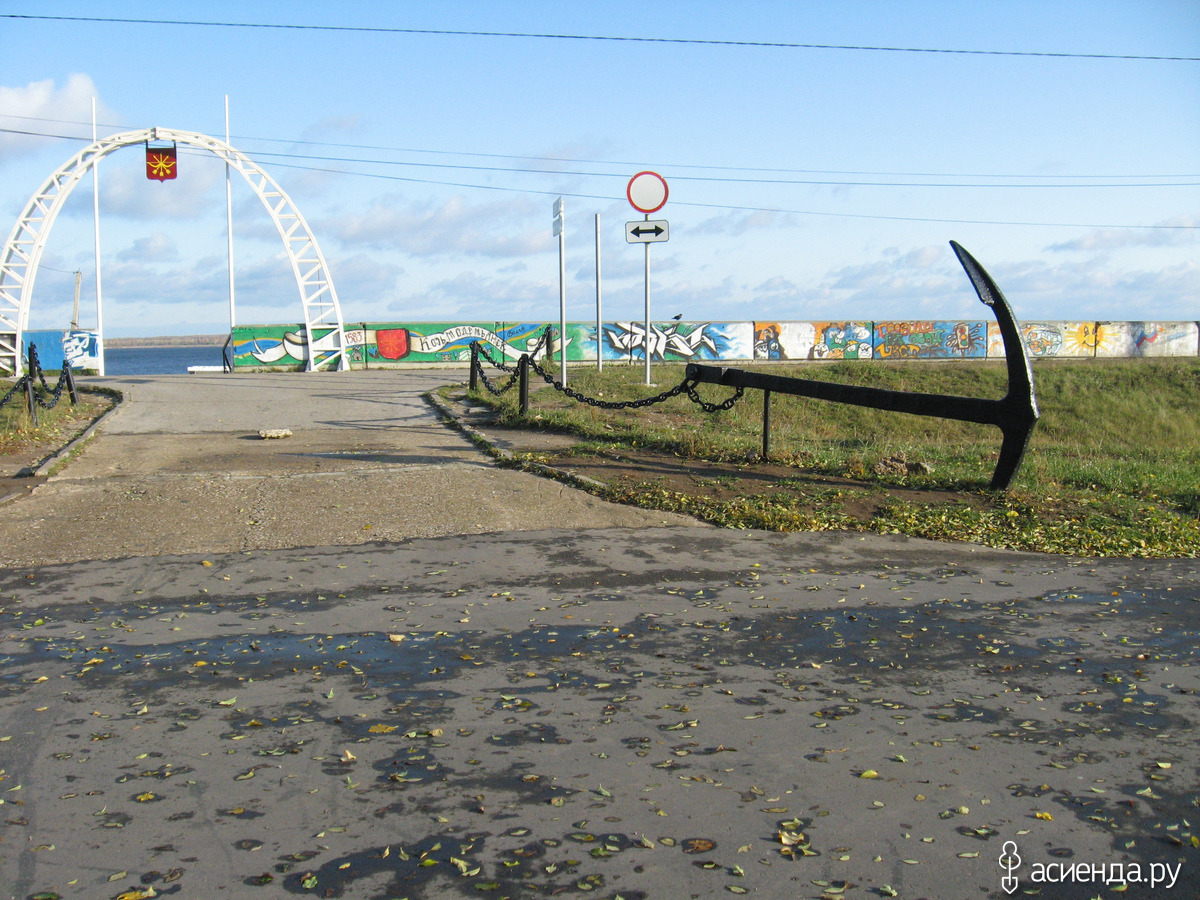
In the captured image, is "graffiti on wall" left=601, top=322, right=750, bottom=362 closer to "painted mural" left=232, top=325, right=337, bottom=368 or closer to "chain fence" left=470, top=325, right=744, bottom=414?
"painted mural" left=232, top=325, right=337, bottom=368

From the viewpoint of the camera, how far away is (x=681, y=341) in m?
41.9

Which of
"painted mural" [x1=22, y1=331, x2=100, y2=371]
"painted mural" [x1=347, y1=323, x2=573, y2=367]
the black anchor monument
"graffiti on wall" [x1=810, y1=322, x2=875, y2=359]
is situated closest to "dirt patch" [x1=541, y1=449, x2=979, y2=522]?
the black anchor monument

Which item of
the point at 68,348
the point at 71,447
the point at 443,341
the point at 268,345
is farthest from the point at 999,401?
the point at 68,348

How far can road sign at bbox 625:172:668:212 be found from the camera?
15.4m

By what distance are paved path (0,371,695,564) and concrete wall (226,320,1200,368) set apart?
2496 cm

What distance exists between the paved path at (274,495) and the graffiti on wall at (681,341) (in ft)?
90.0

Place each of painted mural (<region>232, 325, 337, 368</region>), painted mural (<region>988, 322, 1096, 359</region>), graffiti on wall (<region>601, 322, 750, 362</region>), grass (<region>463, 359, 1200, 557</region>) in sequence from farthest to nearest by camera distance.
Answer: painted mural (<region>988, 322, 1096, 359</region>), graffiti on wall (<region>601, 322, 750, 362</region>), painted mural (<region>232, 325, 337, 368</region>), grass (<region>463, 359, 1200, 557</region>)

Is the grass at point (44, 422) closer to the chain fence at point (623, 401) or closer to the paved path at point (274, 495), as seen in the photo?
the paved path at point (274, 495)

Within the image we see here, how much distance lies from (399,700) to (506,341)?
3757 centimetres

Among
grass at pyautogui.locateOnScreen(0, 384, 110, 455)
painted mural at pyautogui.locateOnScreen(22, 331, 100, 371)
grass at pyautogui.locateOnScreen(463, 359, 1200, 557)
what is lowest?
grass at pyautogui.locateOnScreen(463, 359, 1200, 557)

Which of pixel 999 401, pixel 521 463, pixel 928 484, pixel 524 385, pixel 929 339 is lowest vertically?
pixel 928 484

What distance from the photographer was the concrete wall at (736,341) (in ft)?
128

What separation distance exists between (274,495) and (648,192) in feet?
29.8

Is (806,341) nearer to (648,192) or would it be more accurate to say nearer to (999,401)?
(648,192)
